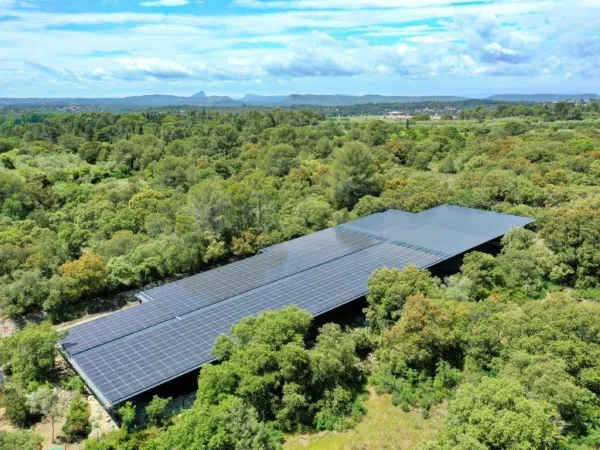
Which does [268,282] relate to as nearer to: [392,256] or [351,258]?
[351,258]

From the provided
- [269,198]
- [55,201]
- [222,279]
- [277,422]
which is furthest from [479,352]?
[55,201]

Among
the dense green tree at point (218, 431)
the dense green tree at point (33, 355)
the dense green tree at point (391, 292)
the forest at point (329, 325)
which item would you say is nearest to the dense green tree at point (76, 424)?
the forest at point (329, 325)

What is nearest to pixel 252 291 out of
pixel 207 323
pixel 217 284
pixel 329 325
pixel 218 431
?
pixel 217 284

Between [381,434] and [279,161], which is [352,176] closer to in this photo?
[279,161]

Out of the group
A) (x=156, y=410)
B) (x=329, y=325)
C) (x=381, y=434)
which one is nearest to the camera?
(x=156, y=410)

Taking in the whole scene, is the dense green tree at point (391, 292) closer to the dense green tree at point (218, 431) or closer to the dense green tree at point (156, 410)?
the dense green tree at point (218, 431)

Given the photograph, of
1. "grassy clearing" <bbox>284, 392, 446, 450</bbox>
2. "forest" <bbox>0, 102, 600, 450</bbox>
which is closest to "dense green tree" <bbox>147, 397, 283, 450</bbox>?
"forest" <bbox>0, 102, 600, 450</bbox>
